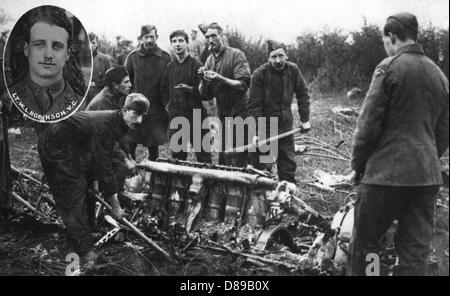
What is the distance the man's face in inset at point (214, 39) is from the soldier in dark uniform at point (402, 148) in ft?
5.45

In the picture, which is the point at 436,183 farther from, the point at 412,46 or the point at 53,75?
the point at 53,75

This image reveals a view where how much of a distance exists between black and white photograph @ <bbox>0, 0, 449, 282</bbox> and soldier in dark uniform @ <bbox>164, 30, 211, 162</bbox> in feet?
0.04

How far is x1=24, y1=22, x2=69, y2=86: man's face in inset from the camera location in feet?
A: 16.6

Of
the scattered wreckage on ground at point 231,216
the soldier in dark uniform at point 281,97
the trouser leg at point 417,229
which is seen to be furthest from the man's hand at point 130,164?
the trouser leg at point 417,229

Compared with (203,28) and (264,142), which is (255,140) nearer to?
(264,142)

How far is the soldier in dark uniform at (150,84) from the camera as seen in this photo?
5.16 m

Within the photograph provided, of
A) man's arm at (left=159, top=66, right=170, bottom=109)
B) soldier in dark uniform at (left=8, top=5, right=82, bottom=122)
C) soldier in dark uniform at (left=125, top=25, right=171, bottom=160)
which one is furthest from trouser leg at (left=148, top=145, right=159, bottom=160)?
soldier in dark uniform at (left=8, top=5, right=82, bottom=122)

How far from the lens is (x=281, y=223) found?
4.56m

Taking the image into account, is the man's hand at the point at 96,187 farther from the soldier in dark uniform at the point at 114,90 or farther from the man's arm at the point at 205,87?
the man's arm at the point at 205,87

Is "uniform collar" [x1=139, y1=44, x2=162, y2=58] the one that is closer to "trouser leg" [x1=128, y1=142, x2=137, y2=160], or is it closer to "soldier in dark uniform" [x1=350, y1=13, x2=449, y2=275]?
"trouser leg" [x1=128, y1=142, x2=137, y2=160]

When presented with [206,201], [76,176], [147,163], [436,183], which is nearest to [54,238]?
[76,176]

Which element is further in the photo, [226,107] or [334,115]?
[226,107]
